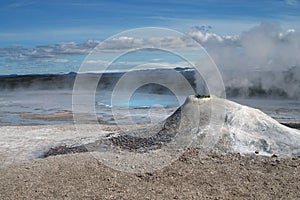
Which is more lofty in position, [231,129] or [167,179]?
[231,129]

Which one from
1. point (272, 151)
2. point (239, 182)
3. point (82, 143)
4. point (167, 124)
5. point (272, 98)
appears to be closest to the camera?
point (239, 182)

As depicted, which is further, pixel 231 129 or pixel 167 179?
pixel 231 129

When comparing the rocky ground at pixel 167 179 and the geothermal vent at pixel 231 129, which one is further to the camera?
the geothermal vent at pixel 231 129

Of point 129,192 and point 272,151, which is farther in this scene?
point 272,151

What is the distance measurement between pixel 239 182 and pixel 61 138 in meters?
6.96

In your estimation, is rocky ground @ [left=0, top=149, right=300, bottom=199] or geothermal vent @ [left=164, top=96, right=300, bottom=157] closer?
rocky ground @ [left=0, top=149, right=300, bottom=199]

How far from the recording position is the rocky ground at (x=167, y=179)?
649 cm

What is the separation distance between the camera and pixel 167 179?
7.15 metres

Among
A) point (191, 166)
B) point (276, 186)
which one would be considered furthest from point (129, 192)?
point (276, 186)

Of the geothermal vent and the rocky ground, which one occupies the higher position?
the geothermal vent

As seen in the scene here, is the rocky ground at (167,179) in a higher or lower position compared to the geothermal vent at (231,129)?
lower

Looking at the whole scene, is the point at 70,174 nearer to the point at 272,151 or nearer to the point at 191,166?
the point at 191,166

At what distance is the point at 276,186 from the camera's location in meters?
6.88

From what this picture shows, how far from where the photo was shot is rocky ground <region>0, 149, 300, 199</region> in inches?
255
